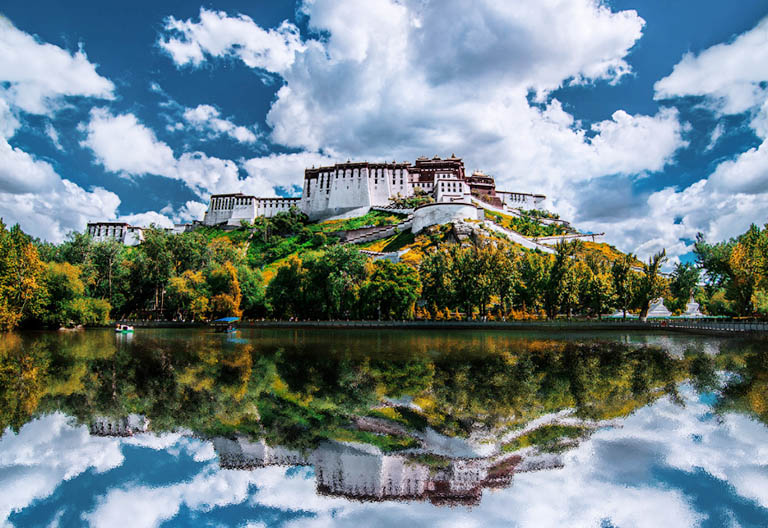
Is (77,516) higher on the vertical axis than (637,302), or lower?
lower

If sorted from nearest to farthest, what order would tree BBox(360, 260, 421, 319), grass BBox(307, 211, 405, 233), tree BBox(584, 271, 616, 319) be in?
tree BBox(360, 260, 421, 319) → tree BBox(584, 271, 616, 319) → grass BBox(307, 211, 405, 233)

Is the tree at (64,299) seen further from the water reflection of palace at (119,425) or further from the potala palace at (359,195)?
the potala palace at (359,195)

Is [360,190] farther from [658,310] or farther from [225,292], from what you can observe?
[658,310]

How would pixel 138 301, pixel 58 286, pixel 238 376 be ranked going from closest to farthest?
pixel 238 376, pixel 58 286, pixel 138 301

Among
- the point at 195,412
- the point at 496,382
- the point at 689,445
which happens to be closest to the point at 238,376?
the point at 195,412

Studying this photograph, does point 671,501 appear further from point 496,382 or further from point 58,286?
point 58,286

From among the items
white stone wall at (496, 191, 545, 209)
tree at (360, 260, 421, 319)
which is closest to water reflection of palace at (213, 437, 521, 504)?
tree at (360, 260, 421, 319)

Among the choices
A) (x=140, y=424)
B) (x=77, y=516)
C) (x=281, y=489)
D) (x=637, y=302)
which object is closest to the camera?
(x=77, y=516)

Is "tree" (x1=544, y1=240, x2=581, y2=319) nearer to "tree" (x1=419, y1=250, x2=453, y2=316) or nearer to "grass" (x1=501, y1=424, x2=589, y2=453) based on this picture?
"tree" (x1=419, y1=250, x2=453, y2=316)
